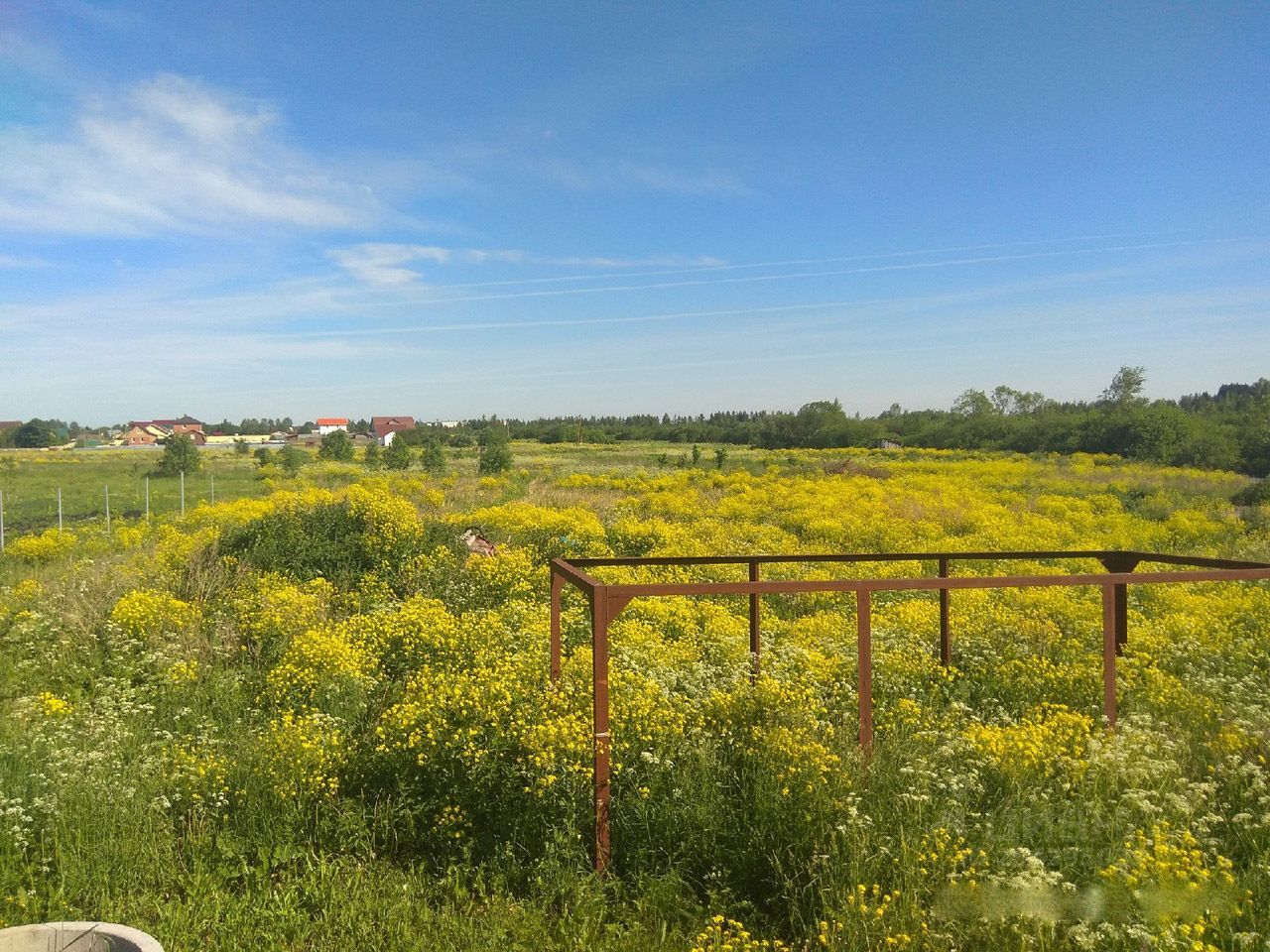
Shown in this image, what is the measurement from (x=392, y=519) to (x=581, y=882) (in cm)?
876

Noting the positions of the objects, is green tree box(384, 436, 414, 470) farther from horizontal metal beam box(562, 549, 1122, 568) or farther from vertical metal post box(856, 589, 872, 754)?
vertical metal post box(856, 589, 872, 754)

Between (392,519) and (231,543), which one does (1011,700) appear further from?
(231,543)

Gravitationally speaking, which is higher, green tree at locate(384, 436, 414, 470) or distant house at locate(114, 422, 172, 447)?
distant house at locate(114, 422, 172, 447)

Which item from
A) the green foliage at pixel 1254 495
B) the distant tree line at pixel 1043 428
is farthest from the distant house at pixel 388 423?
the green foliage at pixel 1254 495

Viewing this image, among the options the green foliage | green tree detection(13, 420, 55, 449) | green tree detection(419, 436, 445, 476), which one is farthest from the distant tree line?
green tree detection(13, 420, 55, 449)

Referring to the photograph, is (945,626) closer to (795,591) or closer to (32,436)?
(795,591)

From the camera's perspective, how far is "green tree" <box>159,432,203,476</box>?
32.2 meters

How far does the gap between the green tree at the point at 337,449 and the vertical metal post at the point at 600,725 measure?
39435 mm

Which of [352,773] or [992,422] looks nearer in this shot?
[352,773]

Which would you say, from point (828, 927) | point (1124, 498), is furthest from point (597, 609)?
point (1124, 498)

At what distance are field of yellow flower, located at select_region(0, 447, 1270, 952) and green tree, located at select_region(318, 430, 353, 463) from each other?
34.1 m

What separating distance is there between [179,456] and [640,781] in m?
33.6

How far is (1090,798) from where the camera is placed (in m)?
4.19

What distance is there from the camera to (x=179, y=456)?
1278 inches
